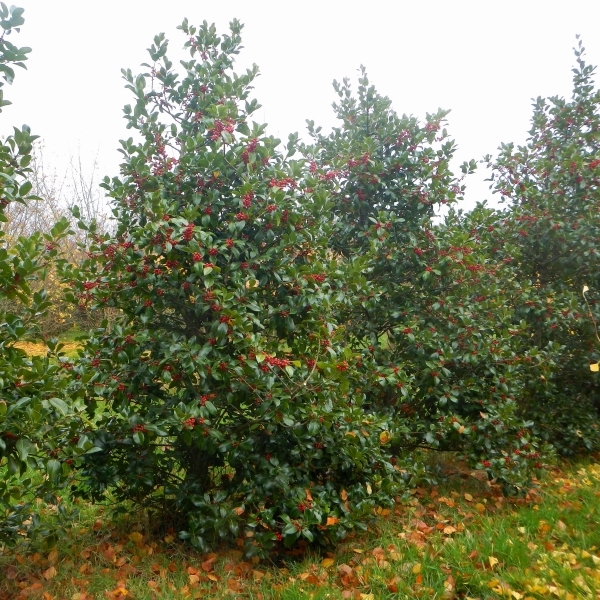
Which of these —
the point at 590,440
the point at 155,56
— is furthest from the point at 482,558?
the point at 155,56

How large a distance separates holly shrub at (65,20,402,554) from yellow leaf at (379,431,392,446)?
0.08 ft

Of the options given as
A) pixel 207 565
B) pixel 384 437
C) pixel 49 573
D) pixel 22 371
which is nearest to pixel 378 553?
pixel 384 437

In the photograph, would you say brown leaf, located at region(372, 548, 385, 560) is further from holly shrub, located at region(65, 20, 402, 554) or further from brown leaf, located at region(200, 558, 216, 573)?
brown leaf, located at region(200, 558, 216, 573)

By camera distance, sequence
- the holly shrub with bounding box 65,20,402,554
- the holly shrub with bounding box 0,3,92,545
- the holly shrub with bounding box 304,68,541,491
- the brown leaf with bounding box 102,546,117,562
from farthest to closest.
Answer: the holly shrub with bounding box 304,68,541,491 → the brown leaf with bounding box 102,546,117,562 → the holly shrub with bounding box 65,20,402,554 → the holly shrub with bounding box 0,3,92,545

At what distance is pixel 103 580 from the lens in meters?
3.54

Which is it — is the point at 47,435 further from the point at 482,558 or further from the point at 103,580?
the point at 482,558

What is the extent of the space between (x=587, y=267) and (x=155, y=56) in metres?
4.92

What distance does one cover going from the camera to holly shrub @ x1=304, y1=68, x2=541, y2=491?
474 centimetres

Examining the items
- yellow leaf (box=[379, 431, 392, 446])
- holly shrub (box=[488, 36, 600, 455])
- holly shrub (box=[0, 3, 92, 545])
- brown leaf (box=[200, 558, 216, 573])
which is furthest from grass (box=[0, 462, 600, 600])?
holly shrub (box=[488, 36, 600, 455])

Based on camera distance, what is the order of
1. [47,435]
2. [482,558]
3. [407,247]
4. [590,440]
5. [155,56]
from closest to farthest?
[47,435] < [482,558] < [155,56] < [407,247] < [590,440]

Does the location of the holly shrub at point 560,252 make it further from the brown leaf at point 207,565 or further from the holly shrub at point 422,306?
the brown leaf at point 207,565

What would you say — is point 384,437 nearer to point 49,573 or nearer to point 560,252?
point 49,573

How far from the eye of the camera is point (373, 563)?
11.7ft

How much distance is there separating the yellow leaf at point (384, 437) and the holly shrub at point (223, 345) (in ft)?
0.08
